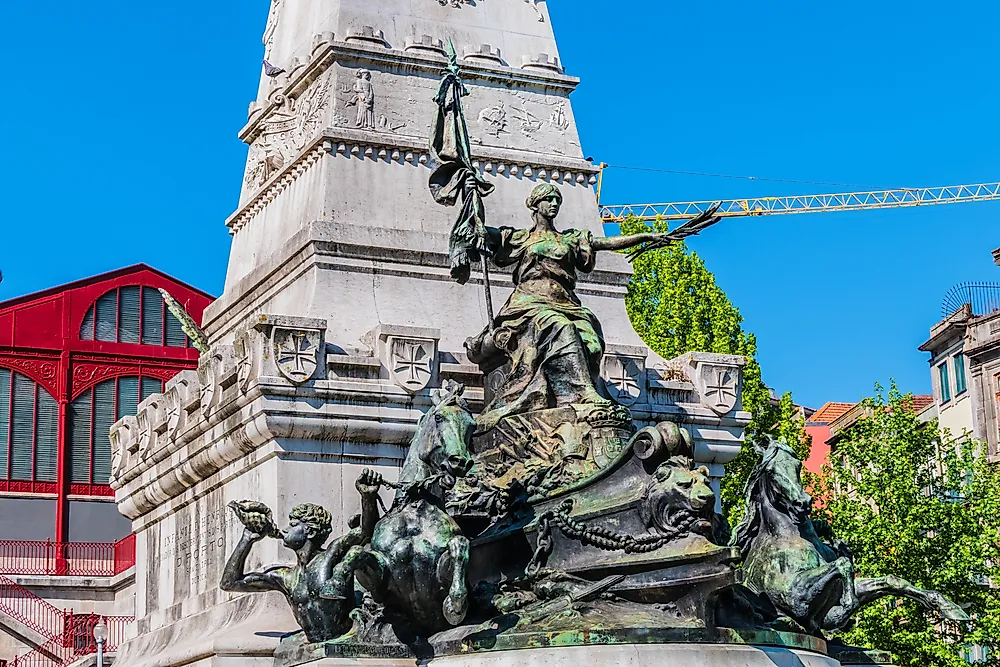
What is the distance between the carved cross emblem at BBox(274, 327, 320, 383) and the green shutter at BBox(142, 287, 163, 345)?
27.8m

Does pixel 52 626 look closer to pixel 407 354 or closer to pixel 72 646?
pixel 72 646

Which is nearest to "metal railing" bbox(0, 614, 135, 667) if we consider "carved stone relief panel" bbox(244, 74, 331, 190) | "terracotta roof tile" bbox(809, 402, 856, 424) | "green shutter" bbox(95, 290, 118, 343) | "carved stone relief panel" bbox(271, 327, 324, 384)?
"carved stone relief panel" bbox(244, 74, 331, 190)

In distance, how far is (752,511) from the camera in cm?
2295

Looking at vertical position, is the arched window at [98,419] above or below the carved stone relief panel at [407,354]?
above

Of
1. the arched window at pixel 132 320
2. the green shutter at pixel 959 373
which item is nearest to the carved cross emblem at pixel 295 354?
the arched window at pixel 132 320

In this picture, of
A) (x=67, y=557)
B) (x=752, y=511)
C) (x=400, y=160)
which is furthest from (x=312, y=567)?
(x=67, y=557)

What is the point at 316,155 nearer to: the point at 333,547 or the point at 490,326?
the point at 490,326

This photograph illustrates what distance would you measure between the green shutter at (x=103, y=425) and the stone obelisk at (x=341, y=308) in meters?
19.2

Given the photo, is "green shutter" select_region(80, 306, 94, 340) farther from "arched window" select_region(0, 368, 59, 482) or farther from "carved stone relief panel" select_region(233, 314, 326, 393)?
"carved stone relief panel" select_region(233, 314, 326, 393)

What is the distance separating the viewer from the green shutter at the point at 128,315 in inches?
2035

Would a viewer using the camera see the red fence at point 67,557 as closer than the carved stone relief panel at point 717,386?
No

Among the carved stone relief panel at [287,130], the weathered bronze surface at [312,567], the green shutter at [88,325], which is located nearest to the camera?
the weathered bronze surface at [312,567]

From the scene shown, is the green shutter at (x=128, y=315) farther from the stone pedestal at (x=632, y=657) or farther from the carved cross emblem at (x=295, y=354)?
the stone pedestal at (x=632, y=657)

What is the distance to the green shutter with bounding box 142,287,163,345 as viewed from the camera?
5194 centimetres
